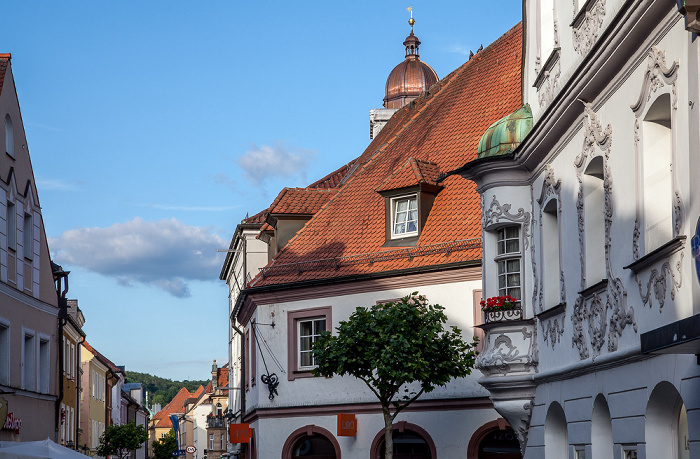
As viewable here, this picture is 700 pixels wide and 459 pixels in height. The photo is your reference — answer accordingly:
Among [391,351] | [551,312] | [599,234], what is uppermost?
[599,234]

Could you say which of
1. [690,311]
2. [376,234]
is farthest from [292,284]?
[690,311]

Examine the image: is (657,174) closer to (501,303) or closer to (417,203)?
(501,303)

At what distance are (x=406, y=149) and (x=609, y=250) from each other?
17.7m

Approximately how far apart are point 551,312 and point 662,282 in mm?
4934

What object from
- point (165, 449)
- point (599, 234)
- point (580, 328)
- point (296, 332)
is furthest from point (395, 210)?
point (165, 449)

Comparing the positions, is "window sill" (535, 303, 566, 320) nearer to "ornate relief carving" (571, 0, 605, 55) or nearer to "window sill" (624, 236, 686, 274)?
"window sill" (624, 236, 686, 274)

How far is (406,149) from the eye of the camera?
29.5 m

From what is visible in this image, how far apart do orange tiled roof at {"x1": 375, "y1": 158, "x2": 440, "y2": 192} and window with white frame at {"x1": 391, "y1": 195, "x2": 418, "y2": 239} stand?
39cm

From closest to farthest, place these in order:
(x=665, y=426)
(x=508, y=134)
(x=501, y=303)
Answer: (x=665, y=426) → (x=501, y=303) → (x=508, y=134)

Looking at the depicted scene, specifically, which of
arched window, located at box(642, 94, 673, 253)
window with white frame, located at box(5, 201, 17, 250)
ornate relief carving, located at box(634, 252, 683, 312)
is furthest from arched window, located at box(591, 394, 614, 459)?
window with white frame, located at box(5, 201, 17, 250)

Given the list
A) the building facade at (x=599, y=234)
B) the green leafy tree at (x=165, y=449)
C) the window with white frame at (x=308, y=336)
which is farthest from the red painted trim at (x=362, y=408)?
the green leafy tree at (x=165, y=449)

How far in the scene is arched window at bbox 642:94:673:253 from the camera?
10555 mm

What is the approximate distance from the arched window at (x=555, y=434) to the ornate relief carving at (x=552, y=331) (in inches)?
37.5

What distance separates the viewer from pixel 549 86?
50.9ft
